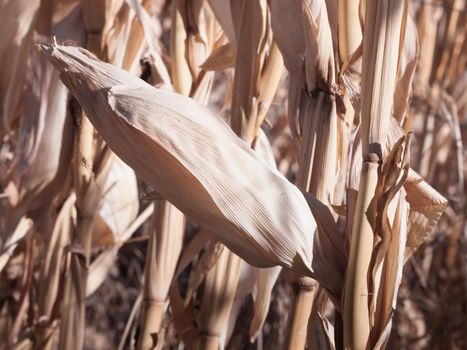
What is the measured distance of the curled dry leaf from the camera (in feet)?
1.54

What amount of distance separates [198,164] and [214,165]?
0.01m

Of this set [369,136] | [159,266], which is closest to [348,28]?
[369,136]

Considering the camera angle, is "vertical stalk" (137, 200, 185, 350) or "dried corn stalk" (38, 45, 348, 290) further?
"vertical stalk" (137, 200, 185, 350)

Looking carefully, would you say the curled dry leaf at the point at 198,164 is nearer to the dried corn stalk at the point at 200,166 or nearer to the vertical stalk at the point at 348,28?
the dried corn stalk at the point at 200,166

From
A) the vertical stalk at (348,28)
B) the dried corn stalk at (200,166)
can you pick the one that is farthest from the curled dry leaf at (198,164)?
the vertical stalk at (348,28)

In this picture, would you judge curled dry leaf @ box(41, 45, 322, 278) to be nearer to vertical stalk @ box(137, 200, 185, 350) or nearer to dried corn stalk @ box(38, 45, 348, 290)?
dried corn stalk @ box(38, 45, 348, 290)

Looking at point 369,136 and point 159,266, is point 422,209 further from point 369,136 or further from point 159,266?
point 159,266

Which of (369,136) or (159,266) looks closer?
(369,136)

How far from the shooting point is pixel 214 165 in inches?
18.7

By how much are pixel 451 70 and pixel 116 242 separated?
846 millimetres

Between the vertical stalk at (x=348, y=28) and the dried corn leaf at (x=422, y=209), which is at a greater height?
the vertical stalk at (x=348, y=28)

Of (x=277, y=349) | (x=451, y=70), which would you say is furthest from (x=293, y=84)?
(x=451, y=70)

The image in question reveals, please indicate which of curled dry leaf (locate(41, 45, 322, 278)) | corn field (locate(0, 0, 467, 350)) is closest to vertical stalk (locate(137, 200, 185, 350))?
corn field (locate(0, 0, 467, 350))

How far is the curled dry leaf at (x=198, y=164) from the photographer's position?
469 millimetres
